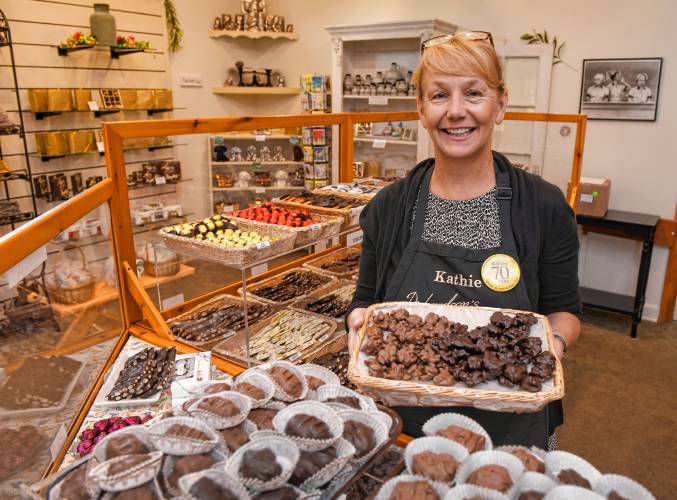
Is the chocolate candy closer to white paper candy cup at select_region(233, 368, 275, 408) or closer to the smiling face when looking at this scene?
white paper candy cup at select_region(233, 368, 275, 408)

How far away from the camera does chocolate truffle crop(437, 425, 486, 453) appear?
94cm

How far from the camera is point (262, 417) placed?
1007 millimetres

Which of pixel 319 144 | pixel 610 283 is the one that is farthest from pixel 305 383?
pixel 610 283

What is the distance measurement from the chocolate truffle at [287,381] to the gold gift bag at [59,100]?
4.81 meters

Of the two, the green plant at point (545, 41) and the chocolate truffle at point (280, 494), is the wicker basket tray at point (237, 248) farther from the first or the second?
the green plant at point (545, 41)

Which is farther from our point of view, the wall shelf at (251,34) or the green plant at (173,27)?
the wall shelf at (251,34)

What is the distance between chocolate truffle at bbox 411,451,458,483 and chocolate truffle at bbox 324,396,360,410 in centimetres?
19

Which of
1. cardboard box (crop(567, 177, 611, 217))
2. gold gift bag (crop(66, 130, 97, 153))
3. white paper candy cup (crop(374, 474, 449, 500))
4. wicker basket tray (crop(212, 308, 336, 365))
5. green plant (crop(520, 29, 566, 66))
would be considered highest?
green plant (crop(520, 29, 566, 66))

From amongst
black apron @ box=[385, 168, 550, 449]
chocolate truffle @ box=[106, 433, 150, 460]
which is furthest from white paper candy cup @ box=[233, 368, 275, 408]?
black apron @ box=[385, 168, 550, 449]

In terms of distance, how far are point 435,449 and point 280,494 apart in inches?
11.0

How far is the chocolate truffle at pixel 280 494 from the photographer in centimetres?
82

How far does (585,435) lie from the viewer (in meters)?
3.36

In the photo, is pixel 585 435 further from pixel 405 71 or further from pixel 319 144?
pixel 405 71

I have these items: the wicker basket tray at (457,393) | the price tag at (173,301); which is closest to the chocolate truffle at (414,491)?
the wicker basket tray at (457,393)
